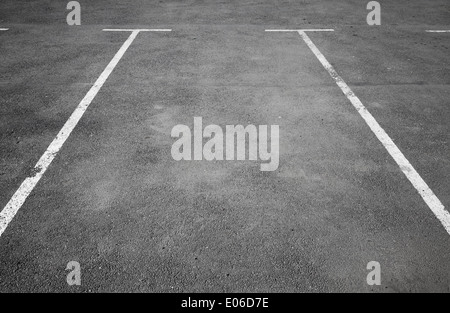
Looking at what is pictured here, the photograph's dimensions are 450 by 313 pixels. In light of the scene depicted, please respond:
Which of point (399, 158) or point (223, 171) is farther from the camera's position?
point (399, 158)

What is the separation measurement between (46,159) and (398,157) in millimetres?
4439

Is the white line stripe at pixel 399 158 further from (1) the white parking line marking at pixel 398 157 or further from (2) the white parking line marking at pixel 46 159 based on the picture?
(2) the white parking line marking at pixel 46 159

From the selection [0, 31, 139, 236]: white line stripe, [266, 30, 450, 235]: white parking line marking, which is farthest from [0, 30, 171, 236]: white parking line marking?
[266, 30, 450, 235]: white parking line marking

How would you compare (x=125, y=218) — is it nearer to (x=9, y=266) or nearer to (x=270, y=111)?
(x=9, y=266)

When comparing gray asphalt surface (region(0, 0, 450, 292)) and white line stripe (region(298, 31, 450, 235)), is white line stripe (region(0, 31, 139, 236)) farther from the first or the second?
white line stripe (region(298, 31, 450, 235))

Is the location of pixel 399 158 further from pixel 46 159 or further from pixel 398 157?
pixel 46 159

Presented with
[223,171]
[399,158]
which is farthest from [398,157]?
[223,171]

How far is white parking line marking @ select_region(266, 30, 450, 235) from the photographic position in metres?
3.57

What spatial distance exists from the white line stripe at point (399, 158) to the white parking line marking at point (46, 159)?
4281 millimetres

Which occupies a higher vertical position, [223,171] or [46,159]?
[46,159]

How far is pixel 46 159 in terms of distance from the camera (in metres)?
4.23

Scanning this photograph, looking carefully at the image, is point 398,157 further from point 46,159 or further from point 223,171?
point 46,159

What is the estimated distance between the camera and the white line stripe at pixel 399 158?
356 centimetres

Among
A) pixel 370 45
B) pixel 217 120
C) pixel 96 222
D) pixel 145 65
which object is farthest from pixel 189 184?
pixel 370 45
